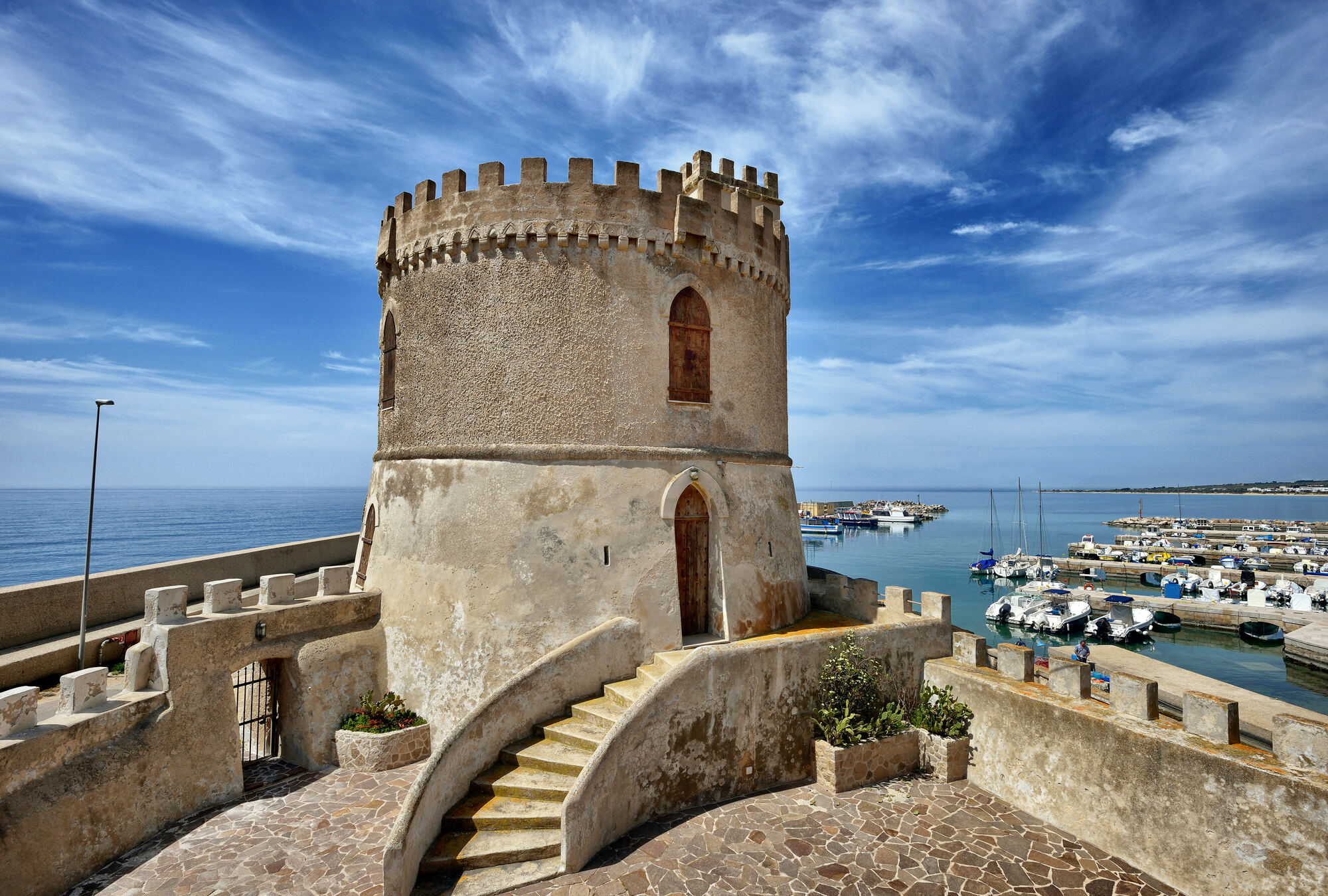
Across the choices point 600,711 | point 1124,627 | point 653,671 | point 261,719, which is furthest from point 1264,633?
Result: point 261,719

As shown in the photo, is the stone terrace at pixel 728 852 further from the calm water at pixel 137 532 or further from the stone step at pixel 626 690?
the calm water at pixel 137 532

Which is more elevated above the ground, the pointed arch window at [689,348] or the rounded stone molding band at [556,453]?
the pointed arch window at [689,348]

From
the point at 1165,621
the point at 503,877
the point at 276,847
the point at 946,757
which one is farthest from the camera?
the point at 1165,621

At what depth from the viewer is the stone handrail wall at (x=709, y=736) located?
8.27 m

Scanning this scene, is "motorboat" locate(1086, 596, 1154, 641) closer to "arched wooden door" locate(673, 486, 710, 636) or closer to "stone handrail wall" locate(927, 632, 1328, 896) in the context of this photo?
"stone handrail wall" locate(927, 632, 1328, 896)

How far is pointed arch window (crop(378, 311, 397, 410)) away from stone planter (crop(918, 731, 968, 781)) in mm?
11824

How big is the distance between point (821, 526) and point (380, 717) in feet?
274

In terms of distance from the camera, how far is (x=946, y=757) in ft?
34.1

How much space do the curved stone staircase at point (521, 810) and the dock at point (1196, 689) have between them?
13.4 meters

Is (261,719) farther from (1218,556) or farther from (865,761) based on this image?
(1218,556)

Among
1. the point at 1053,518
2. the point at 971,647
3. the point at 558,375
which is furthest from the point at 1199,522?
the point at 558,375

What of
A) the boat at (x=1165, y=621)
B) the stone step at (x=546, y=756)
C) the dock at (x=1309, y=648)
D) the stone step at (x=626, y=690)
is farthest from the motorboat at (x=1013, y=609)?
the stone step at (x=546, y=756)

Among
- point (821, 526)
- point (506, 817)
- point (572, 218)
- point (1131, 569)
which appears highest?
point (572, 218)

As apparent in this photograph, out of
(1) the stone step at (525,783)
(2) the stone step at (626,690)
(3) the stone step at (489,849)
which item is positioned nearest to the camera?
(3) the stone step at (489,849)
